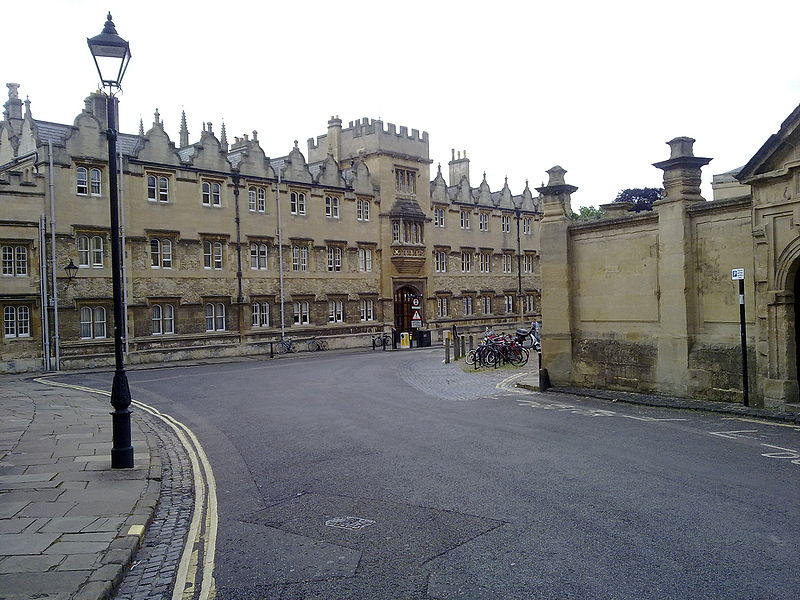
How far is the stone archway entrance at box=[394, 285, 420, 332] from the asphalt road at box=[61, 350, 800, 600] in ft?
104

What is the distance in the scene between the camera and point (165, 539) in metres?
7.75

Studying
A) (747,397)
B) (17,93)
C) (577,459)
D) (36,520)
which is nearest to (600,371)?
(747,397)

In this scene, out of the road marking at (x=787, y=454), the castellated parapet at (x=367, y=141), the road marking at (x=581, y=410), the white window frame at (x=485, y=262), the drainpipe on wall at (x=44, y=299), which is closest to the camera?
the road marking at (x=787, y=454)

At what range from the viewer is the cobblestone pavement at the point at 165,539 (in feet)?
20.9

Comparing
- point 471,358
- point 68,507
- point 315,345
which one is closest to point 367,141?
point 315,345

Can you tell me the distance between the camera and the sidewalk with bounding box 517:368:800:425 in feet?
48.2

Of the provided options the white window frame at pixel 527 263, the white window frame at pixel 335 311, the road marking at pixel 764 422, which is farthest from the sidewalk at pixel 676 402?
the white window frame at pixel 527 263

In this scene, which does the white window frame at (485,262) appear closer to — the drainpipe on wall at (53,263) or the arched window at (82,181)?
the arched window at (82,181)

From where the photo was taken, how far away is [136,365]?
112 ft

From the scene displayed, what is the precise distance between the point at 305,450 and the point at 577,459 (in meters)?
4.54

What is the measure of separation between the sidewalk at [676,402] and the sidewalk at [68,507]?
37.2ft

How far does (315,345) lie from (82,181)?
15.8m

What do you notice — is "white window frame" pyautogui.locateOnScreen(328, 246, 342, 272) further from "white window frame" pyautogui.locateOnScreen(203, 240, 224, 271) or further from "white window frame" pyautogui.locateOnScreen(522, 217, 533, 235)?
"white window frame" pyautogui.locateOnScreen(522, 217, 533, 235)

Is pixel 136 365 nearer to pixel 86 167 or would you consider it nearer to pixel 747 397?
pixel 86 167
